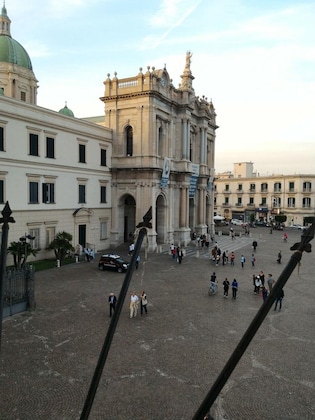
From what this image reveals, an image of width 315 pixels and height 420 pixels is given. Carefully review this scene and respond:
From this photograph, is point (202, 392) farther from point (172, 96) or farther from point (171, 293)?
point (172, 96)

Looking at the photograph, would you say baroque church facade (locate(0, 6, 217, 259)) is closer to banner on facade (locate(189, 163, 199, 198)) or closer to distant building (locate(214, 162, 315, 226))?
banner on facade (locate(189, 163, 199, 198))

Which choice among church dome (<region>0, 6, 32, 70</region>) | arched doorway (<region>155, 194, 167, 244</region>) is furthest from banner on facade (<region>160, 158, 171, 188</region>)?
church dome (<region>0, 6, 32, 70</region>)

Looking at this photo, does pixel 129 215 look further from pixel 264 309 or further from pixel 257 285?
pixel 264 309

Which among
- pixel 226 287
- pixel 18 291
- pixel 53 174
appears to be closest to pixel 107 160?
pixel 53 174

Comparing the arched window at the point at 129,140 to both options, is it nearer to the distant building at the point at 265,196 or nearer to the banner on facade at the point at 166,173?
the banner on facade at the point at 166,173

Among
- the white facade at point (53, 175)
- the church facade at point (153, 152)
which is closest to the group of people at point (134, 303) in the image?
the white facade at point (53, 175)

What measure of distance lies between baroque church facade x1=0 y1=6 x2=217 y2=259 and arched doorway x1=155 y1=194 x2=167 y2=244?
0.13 metres

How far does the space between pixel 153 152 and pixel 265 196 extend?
1919 inches

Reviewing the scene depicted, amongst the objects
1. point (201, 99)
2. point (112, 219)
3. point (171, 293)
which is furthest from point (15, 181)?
point (201, 99)

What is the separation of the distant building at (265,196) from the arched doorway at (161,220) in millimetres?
33112

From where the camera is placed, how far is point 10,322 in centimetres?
1655

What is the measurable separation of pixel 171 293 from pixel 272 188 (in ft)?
207

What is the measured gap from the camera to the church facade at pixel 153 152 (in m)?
38.3

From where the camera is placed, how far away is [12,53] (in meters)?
44.5
